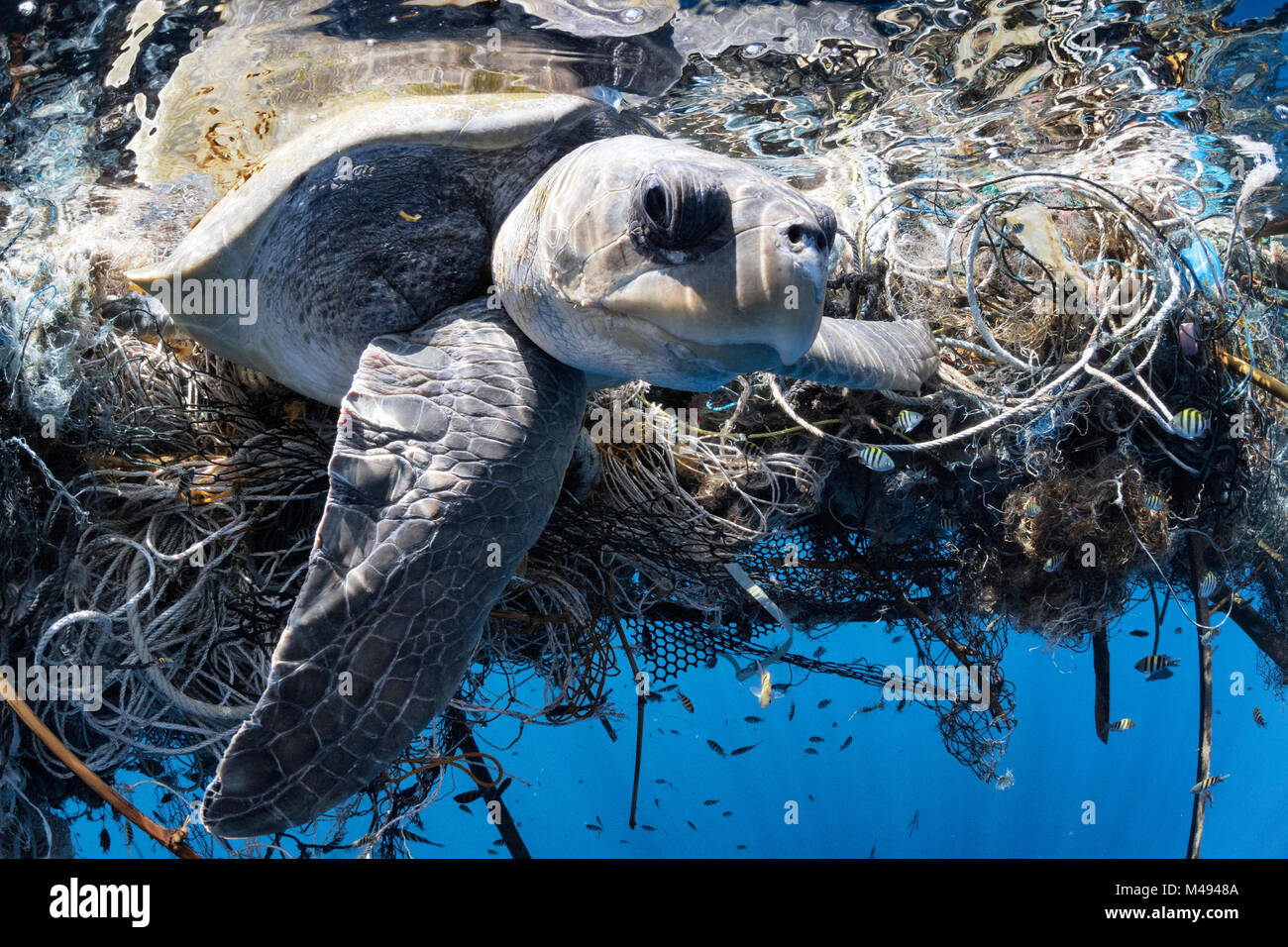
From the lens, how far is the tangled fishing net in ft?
8.76

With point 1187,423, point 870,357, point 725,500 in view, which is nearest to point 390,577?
point 725,500

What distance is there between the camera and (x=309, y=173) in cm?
238

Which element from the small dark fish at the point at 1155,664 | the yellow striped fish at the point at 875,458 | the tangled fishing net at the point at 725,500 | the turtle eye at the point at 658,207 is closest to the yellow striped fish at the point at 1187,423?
the tangled fishing net at the point at 725,500

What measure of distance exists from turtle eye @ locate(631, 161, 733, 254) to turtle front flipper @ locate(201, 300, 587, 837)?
1.87 ft

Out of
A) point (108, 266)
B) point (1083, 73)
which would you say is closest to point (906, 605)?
point (1083, 73)

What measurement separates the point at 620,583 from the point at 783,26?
2.64m

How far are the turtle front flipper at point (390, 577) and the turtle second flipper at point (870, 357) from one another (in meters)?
0.91

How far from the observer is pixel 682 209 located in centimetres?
154

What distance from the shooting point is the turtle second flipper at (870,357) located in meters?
2.46

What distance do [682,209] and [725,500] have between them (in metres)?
1.71

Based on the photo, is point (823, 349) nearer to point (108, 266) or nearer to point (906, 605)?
point (906, 605)

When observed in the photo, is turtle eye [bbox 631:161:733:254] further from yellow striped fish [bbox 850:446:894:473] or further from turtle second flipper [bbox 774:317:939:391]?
yellow striped fish [bbox 850:446:894:473]

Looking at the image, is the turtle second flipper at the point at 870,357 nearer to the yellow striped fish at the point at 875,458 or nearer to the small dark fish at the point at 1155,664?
the yellow striped fish at the point at 875,458

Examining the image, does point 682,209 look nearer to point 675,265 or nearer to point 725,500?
point 675,265
